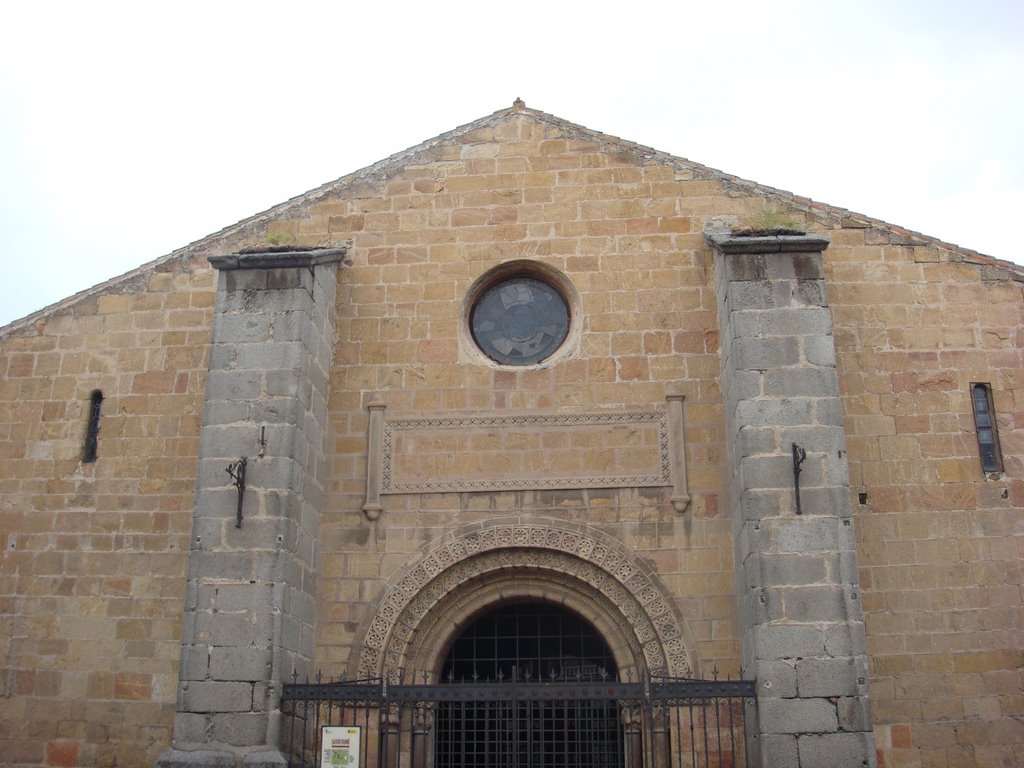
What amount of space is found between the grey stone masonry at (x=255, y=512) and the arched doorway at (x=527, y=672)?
5.39 ft

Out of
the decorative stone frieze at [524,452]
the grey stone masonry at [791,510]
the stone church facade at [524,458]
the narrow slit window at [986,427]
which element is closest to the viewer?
the grey stone masonry at [791,510]

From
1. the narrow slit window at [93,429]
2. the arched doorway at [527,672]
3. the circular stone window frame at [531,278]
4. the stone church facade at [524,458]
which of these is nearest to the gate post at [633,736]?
the arched doorway at [527,672]

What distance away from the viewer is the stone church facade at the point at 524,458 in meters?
9.30

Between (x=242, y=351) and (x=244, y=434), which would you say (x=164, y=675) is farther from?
(x=242, y=351)

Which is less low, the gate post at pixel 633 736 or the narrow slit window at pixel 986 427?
the narrow slit window at pixel 986 427

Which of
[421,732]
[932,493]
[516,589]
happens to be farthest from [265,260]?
[932,493]

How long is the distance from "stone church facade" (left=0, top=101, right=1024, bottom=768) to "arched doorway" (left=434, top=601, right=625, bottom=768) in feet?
0.74

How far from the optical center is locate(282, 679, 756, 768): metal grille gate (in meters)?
9.00

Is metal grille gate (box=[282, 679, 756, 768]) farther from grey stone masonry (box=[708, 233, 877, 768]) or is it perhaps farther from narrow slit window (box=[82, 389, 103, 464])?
narrow slit window (box=[82, 389, 103, 464])

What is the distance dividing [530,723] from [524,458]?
2.58 meters

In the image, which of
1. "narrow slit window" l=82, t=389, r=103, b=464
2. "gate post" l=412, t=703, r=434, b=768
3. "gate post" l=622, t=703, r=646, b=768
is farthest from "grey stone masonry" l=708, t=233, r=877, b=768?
"narrow slit window" l=82, t=389, r=103, b=464

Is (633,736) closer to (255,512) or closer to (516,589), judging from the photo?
(516,589)

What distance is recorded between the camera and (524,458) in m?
10.5

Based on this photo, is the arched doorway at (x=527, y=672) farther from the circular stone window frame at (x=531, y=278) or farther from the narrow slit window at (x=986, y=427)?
the narrow slit window at (x=986, y=427)
